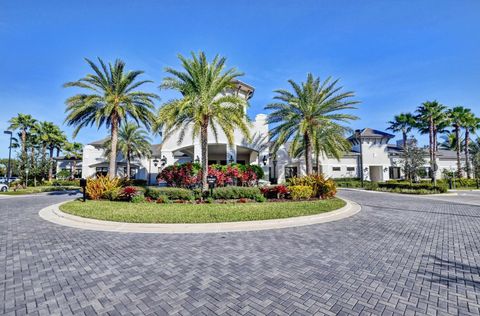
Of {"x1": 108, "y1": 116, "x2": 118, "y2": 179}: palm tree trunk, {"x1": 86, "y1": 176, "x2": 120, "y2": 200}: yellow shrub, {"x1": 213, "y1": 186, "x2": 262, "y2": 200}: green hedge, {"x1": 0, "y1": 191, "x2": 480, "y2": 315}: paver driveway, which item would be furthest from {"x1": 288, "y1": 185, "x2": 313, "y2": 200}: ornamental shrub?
{"x1": 108, "y1": 116, "x2": 118, "y2": 179}: palm tree trunk

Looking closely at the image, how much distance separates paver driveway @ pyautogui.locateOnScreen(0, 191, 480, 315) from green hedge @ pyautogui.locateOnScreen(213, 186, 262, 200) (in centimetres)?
672

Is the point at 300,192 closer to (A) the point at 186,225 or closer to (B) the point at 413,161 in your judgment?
(A) the point at 186,225

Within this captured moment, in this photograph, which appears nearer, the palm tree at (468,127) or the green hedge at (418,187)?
the green hedge at (418,187)

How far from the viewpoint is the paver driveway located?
3385 millimetres

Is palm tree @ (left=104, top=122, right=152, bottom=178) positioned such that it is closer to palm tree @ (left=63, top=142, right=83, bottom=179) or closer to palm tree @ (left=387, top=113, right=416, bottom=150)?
palm tree @ (left=63, top=142, right=83, bottom=179)

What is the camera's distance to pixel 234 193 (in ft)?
→ 46.6

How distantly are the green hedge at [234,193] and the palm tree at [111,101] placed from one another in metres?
10.3

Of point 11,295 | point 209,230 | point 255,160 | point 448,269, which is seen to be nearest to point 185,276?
point 11,295

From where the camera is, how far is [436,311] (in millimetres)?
3217

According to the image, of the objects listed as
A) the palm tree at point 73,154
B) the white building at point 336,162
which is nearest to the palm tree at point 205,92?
the white building at point 336,162

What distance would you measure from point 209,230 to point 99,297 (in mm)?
4428

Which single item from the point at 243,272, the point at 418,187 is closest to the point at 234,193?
the point at 243,272

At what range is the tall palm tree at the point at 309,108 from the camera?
1848cm

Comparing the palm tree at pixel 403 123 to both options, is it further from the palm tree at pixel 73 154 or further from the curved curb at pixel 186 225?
the palm tree at pixel 73 154
